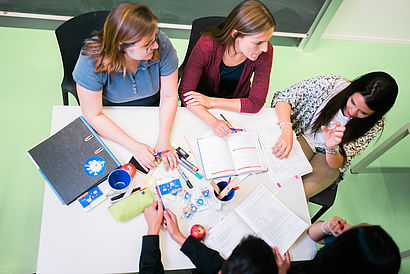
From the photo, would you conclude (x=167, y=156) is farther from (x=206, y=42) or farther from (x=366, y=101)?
(x=366, y=101)

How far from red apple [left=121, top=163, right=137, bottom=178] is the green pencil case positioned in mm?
86

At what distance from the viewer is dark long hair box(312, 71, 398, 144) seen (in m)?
1.31

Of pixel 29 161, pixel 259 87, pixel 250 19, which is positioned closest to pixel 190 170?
pixel 259 87

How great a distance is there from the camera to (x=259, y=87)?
1.58m

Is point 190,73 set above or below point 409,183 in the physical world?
above

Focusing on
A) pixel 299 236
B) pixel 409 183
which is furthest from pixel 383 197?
pixel 299 236

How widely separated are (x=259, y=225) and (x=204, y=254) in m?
0.27

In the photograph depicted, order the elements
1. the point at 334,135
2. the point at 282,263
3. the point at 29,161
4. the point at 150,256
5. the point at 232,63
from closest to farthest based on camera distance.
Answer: the point at 150,256 → the point at 282,263 → the point at 334,135 → the point at 232,63 → the point at 29,161

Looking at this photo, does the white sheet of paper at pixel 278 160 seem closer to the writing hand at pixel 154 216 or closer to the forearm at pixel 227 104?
the forearm at pixel 227 104

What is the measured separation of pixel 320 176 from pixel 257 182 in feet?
1.47

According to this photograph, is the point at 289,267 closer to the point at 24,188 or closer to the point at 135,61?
the point at 135,61

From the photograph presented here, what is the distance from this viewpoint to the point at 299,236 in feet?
3.97

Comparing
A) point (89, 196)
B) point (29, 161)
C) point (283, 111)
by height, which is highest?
point (283, 111)

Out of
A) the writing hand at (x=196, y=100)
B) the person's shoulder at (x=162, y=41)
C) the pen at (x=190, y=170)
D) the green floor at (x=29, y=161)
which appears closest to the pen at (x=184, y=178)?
the pen at (x=190, y=170)
